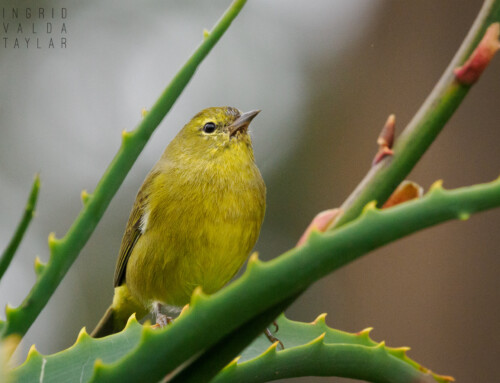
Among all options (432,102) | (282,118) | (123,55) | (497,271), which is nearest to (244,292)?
(432,102)

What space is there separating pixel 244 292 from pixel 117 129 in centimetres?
713

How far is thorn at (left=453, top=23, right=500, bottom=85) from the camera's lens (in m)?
0.72

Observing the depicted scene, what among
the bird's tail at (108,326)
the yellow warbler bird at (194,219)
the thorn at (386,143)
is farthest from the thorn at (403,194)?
the bird's tail at (108,326)

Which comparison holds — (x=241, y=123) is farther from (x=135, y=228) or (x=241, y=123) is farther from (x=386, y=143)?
(x=386, y=143)

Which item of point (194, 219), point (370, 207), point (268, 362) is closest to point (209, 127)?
point (194, 219)

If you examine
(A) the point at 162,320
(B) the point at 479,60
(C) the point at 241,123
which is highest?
(C) the point at 241,123

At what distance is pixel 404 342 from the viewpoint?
4.82 metres

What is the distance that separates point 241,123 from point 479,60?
216cm

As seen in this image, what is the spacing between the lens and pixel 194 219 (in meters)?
2.71

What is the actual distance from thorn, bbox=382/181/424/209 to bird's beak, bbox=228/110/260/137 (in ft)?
6.82

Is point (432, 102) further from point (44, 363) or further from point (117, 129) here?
point (117, 129)

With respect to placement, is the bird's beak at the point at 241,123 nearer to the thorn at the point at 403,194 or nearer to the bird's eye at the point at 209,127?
the bird's eye at the point at 209,127

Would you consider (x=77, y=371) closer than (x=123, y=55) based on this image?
Yes

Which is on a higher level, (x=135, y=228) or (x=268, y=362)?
(x=135, y=228)
